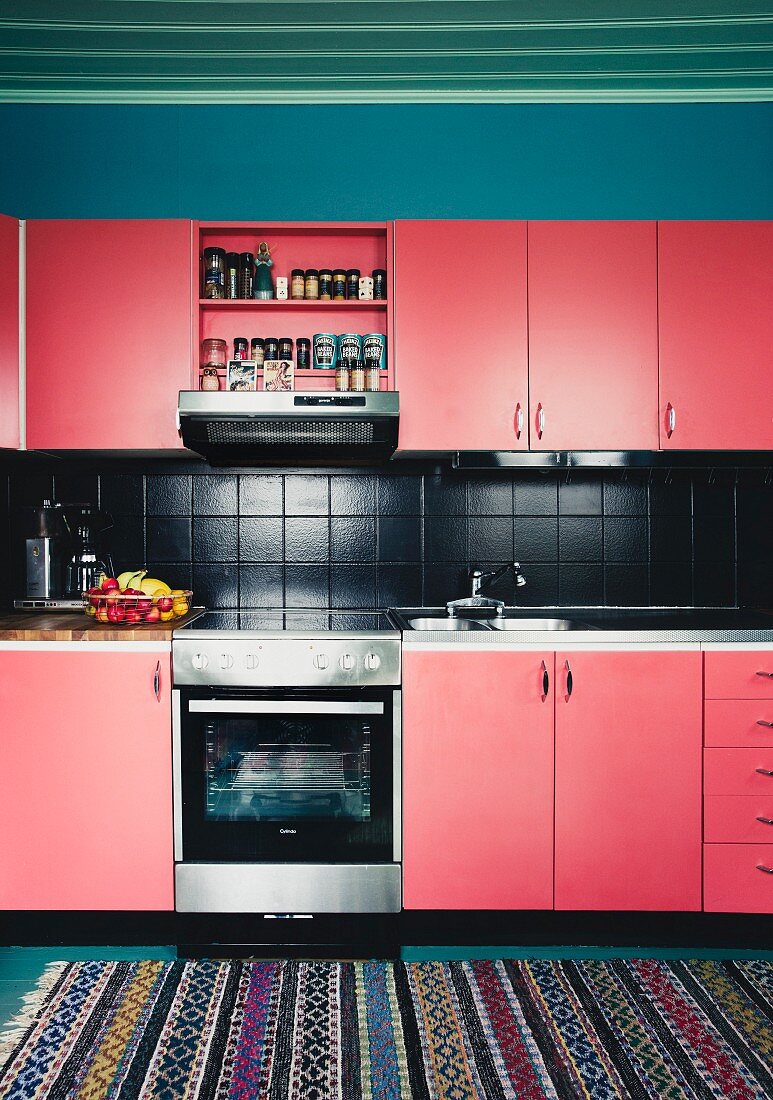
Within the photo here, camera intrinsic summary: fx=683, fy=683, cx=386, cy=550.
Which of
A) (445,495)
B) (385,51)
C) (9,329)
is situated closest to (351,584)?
(445,495)

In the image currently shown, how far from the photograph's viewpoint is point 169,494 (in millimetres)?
2732

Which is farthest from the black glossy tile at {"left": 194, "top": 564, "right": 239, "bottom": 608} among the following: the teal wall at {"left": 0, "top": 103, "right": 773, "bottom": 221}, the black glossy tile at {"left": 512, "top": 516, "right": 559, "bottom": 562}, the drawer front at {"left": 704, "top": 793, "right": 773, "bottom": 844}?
the drawer front at {"left": 704, "top": 793, "right": 773, "bottom": 844}

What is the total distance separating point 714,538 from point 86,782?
2471 millimetres

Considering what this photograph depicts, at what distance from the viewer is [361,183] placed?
268cm

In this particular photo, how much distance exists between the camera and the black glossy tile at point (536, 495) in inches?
108

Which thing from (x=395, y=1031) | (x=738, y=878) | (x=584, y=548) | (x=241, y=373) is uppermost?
(x=241, y=373)

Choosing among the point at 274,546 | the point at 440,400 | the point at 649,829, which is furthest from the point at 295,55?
the point at 649,829

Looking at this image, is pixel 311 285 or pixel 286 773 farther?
pixel 311 285

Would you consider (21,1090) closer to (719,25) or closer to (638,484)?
(638,484)

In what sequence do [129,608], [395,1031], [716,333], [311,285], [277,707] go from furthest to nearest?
1. [311,285]
2. [716,333]
3. [129,608]
4. [277,707]
5. [395,1031]

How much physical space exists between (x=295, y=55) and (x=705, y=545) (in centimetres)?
241

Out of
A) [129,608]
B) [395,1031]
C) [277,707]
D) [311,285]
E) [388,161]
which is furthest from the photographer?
[388,161]

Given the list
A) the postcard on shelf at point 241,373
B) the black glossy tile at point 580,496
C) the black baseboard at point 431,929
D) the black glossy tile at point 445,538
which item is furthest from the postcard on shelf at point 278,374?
the black baseboard at point 431,929

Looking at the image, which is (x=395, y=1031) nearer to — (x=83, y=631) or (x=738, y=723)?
(x=738, y=723)
